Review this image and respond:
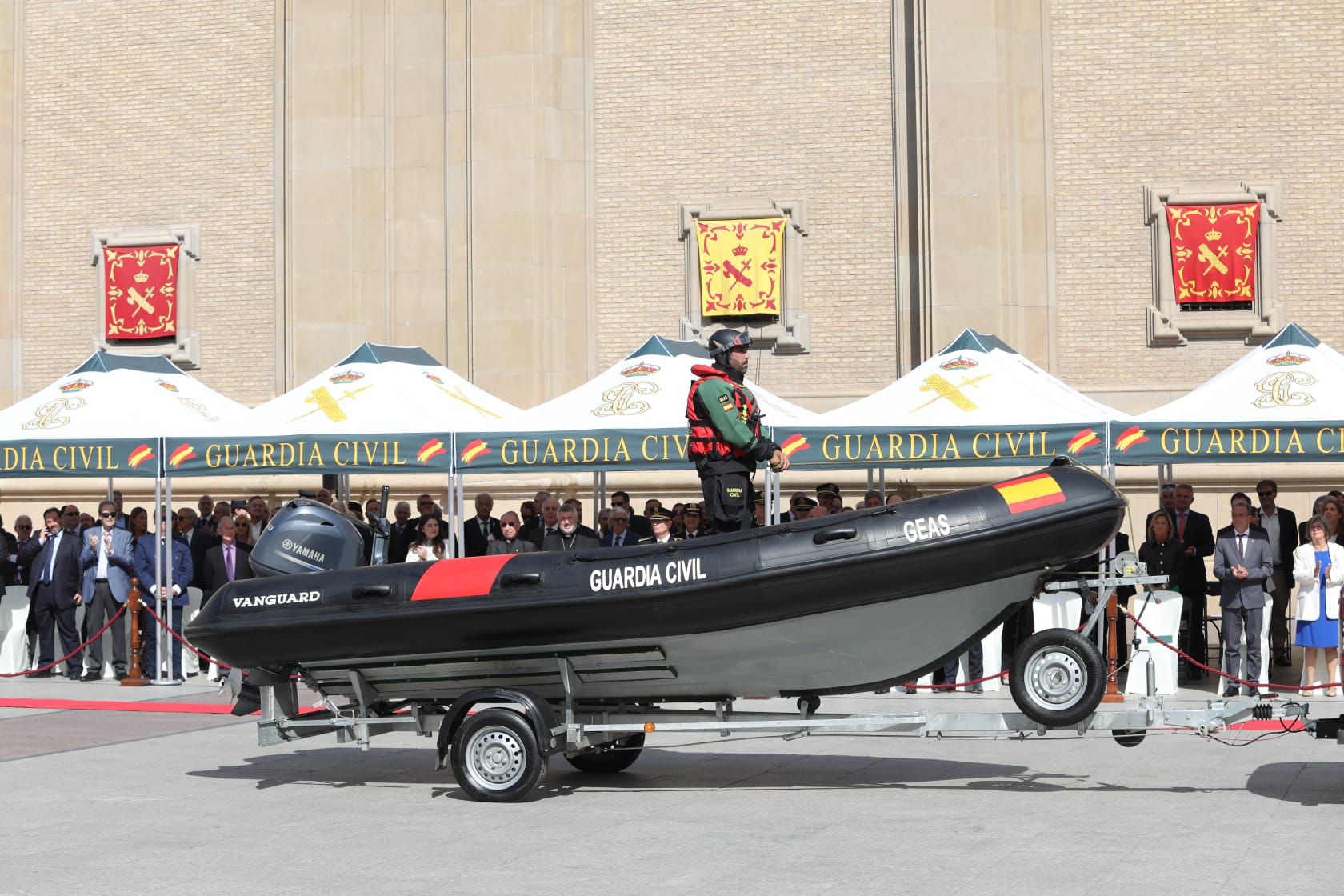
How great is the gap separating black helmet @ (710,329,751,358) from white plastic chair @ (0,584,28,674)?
10.2 meters

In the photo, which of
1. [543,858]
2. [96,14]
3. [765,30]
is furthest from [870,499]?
[96,14]

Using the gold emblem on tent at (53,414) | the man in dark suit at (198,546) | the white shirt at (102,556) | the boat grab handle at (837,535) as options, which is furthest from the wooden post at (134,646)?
the boat grab handle at (837,535)

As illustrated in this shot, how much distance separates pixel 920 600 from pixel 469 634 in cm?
246

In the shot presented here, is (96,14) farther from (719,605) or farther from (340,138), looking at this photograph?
(719,605)

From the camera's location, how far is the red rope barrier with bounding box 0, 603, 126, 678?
16500mm

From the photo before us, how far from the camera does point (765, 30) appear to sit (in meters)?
23.8

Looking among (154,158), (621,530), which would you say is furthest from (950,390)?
(154,158)

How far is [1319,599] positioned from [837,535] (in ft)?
22.0

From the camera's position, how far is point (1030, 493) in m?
8.96

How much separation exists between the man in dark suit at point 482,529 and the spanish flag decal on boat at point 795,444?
370cm

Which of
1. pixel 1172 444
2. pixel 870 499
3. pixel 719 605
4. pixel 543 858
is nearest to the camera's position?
pixel 543 858

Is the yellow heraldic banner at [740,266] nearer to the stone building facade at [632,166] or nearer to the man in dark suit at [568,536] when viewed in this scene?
the stone building facade at [632,166]

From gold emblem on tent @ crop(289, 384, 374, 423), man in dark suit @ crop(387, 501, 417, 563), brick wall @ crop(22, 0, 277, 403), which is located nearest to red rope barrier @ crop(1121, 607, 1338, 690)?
man in dark suit @ crop(387, 501, 417, 563)

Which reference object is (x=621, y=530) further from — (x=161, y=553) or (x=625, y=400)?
(x=161, y=553)
